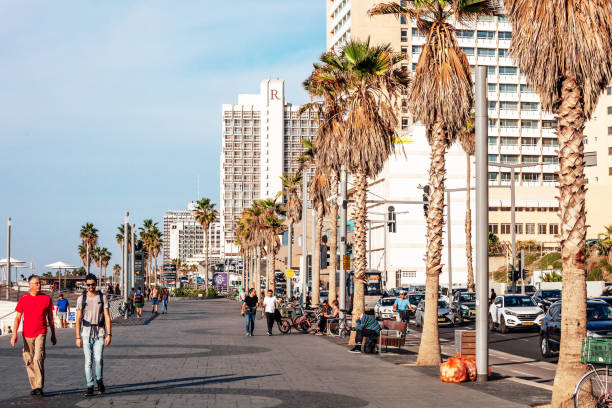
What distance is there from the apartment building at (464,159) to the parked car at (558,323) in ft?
269

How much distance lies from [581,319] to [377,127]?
1565 centimetres

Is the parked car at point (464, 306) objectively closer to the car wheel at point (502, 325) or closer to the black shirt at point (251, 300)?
the car wheel at point (502, 325)

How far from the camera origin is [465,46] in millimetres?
128000

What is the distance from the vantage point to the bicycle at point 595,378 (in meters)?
11.0

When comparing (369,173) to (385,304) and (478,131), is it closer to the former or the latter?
(478,131)

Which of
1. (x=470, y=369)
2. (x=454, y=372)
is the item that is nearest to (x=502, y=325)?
(x=470, y=369)

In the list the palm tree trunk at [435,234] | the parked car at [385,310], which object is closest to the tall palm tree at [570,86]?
the palm tree trunk at [435,234]

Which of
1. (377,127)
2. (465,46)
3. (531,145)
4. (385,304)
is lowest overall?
(385,304)

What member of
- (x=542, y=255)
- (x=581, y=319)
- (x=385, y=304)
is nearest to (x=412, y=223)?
(x=542, y=255)

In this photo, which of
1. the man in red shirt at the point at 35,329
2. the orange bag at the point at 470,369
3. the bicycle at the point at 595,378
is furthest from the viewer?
the orange bag at the point at 470,369

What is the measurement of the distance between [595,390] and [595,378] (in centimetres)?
16

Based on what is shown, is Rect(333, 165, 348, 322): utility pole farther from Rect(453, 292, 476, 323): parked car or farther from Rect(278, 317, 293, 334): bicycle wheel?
Rect(453, 292, 476, 323): parked car

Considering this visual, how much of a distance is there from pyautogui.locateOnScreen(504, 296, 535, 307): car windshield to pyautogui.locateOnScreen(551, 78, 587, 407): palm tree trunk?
24.3m

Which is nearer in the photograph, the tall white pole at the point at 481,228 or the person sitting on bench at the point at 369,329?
the tall white pole at the point at 481,228
